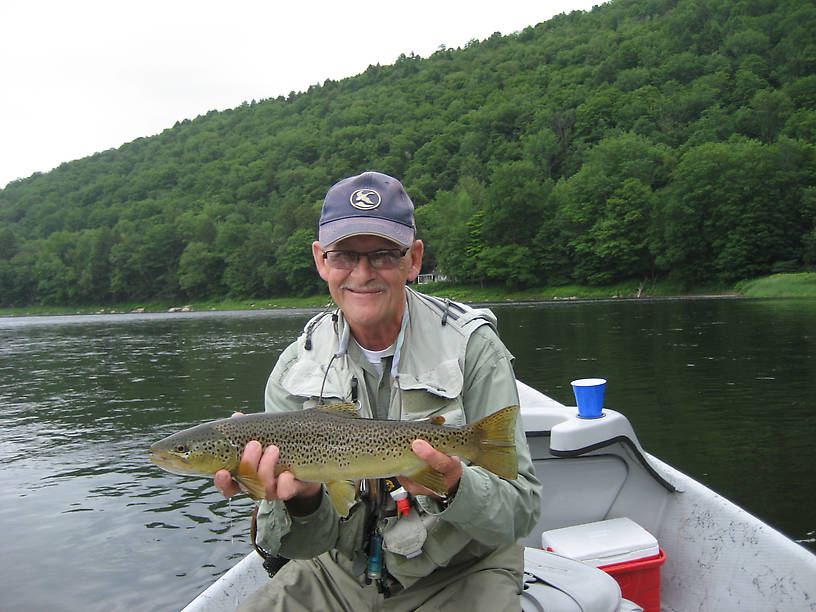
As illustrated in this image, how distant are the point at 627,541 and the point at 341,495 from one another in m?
2.49

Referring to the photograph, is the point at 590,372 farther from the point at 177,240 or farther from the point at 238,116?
the point at 238,116

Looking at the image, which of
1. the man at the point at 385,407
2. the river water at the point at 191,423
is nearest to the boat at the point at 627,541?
the man at the point at 385,407

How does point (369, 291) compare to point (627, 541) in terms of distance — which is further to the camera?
point (627, 541)

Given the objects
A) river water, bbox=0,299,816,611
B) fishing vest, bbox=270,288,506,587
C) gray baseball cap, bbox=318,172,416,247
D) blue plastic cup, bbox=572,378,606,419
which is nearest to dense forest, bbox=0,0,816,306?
river water, bbox=0,299,816,611

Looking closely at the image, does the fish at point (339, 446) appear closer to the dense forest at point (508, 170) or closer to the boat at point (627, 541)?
the boat at point (627, 541)

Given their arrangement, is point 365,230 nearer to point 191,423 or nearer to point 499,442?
point 499,442

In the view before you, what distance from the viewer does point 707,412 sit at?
1304 centimetres

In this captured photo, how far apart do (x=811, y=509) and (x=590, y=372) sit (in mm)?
10527

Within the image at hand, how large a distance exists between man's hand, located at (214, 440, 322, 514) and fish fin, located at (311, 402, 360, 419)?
270 mm

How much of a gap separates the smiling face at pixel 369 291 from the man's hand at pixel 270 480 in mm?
723

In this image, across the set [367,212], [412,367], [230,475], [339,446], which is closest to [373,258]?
[367,212]

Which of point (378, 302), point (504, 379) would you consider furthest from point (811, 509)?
point (378, 302)

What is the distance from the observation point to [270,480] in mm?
2631

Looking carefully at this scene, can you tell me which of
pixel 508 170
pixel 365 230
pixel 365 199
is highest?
pixel 508 170
